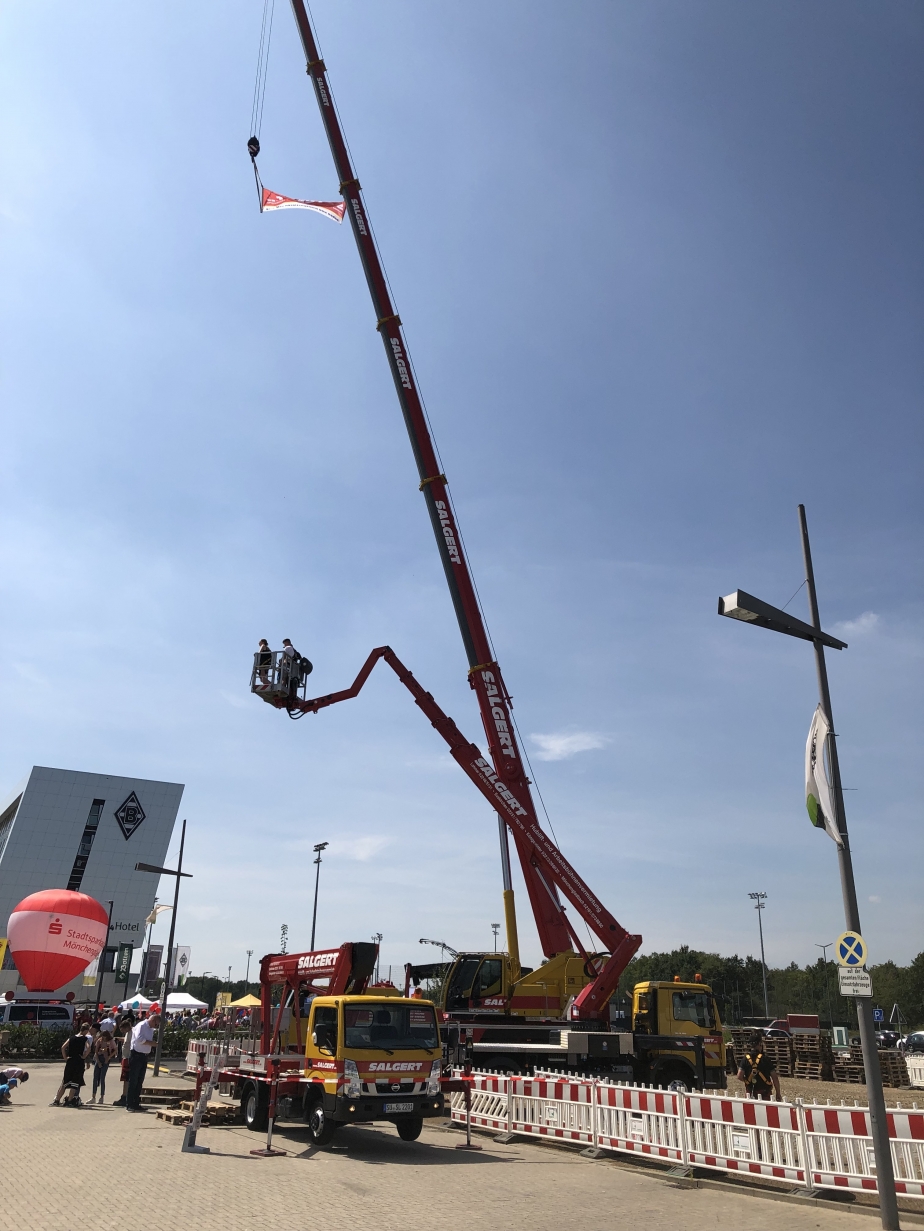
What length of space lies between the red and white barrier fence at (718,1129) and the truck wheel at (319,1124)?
11.6 ft

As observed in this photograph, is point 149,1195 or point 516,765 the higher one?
point 516,765

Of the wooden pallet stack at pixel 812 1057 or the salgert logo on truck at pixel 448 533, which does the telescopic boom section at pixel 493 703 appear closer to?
the salgert logo on truck at pixel 448 533

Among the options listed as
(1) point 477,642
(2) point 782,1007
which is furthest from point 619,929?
(2) point 782,1007

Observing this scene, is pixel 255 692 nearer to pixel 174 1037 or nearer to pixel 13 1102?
pixel 13 1102

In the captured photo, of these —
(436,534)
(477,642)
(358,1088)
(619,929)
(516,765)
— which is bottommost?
(358,1088)

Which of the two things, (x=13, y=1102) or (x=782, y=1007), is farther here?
(x=782, y=1007)

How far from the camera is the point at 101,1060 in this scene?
18.6 meters

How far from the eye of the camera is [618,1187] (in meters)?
11.0

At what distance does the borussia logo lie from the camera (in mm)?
85000

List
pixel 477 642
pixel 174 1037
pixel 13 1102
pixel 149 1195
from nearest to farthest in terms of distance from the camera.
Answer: pixel 149 1195
pixel 13 1102
pixel 477 642
pixel 174 1037

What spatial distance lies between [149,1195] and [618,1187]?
18.6 ft

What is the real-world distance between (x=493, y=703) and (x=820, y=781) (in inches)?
475

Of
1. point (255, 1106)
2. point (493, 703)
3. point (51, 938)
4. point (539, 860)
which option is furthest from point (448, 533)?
point (51, 938)

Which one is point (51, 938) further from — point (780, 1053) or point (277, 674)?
point (780, 1053)
